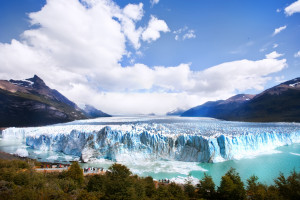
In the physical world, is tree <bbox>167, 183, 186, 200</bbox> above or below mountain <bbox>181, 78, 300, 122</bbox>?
below

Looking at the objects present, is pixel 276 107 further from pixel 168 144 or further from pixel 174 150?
pixel 168 144

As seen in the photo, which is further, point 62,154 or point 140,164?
point 62,154

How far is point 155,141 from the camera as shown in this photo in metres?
28.7

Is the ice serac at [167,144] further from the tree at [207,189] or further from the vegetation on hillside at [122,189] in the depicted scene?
the tree at [207,189]

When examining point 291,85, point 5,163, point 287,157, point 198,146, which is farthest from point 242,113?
point 5,163

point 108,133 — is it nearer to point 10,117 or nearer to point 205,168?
point 205,168

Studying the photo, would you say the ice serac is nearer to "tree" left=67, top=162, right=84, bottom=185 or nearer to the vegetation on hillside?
the vegetation on hillside

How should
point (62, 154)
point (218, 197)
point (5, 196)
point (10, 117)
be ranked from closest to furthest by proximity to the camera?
1. point (5, 196)
2. point (218, 197)
3. point (62, 154)
4. point (10, 117)

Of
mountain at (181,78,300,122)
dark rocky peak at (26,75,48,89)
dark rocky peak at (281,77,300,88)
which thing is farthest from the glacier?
dark rocky peak at (26,75,48,89)

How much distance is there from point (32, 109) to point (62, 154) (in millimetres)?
80694

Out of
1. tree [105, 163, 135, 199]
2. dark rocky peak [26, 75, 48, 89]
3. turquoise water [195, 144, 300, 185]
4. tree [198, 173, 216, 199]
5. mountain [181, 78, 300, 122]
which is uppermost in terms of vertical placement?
dark rocky peak [26, 75, 48, 89]

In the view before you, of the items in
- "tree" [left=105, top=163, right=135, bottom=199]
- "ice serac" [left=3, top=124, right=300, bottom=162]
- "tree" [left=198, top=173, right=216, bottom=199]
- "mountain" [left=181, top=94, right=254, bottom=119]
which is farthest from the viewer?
"mountain" [left=181, top=94, right=254, bottom=119]

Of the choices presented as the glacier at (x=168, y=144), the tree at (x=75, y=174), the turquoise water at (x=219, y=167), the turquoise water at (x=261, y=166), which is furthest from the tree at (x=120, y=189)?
the glacier at (x=168, y=144)

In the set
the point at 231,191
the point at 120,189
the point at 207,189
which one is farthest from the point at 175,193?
the point at 120,189
